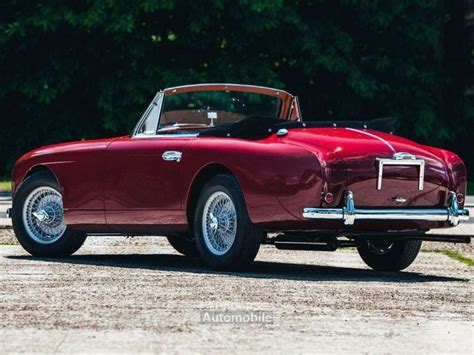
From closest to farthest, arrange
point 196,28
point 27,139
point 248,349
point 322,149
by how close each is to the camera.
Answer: point 248,349
point 322,149
point 196,28
point 27,139

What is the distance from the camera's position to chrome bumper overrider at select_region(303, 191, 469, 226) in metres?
10.5

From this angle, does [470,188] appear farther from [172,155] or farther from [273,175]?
[273,175]

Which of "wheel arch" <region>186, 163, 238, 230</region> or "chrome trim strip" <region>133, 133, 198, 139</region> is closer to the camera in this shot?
"wheel arch" <region>186, 163, 238, 230</region>

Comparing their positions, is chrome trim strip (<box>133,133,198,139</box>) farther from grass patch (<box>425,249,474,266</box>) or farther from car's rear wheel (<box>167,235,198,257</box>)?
grass patch (<box>425,249,474,266</box>)

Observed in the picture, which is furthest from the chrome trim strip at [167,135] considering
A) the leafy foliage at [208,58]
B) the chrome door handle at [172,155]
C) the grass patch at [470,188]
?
the leafy foliage at [208,58]

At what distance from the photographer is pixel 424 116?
1227 inches

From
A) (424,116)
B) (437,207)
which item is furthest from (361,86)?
(437,207)

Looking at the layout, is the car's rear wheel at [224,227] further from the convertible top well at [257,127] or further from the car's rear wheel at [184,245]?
the car's rear wheel at [184,245]

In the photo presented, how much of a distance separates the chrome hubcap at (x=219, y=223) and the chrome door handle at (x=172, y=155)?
49 cm

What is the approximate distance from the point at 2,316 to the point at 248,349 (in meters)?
1.80

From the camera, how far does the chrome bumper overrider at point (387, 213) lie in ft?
34.5

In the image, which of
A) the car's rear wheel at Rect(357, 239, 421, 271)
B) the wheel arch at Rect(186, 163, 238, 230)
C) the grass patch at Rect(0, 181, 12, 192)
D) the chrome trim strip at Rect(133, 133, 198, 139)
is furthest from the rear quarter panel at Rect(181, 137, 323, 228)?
the grass patch at Rect(0, 181, 12, 192)

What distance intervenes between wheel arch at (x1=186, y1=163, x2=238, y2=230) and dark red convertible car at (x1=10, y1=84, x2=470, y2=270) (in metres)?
0.01

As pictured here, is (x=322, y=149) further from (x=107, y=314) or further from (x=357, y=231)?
(x=107, y=314)
